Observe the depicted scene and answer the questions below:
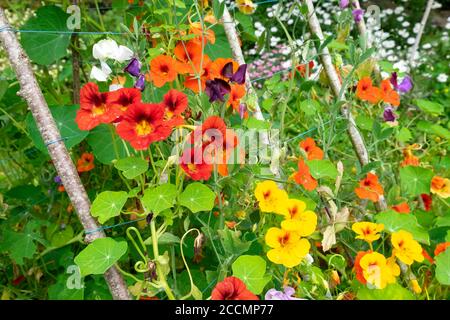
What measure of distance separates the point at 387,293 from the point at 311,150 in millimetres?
483

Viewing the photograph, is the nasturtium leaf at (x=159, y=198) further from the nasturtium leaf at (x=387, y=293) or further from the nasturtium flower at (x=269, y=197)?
the nasturtium leaf at (x=387, y=293)

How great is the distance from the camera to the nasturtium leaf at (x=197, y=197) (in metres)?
1.24

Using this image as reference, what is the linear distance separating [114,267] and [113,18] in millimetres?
3336

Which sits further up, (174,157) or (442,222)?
(174,157)

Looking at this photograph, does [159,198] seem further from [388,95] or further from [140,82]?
[388,95]

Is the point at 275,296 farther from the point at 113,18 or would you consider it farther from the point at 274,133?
the point at 113,18

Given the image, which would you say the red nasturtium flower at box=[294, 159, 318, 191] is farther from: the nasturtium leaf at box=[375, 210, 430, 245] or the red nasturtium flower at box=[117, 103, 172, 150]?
the red nasturtium flower at box=[117, 103, 172, 150]

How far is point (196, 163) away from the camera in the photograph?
1.21 meters

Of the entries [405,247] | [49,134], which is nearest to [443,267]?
[405,247]

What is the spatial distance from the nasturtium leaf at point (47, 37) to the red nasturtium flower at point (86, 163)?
30cm

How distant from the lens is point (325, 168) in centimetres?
147

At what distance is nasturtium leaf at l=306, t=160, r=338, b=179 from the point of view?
4.76ft

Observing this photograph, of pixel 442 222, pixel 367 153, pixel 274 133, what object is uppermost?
pixel 274 133

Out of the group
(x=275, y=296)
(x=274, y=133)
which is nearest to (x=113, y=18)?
(x=274, y=133)
